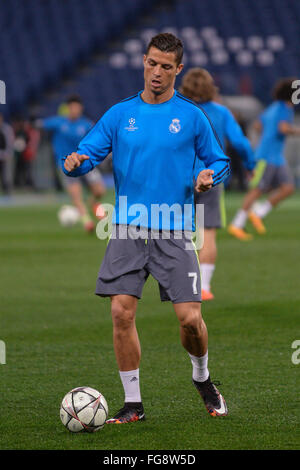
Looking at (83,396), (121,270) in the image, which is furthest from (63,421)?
(121,270)

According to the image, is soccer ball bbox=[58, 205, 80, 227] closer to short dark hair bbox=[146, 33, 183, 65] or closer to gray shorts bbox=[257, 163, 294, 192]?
gray shorts bbox=[257, 163, 294, 192]

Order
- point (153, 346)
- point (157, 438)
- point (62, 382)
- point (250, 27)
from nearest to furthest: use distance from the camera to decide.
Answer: point (157, 438) → point (62, 382) → point (153, 346) → point (250, 27)

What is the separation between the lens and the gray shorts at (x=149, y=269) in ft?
16.3

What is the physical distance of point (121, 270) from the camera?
497 centimetres

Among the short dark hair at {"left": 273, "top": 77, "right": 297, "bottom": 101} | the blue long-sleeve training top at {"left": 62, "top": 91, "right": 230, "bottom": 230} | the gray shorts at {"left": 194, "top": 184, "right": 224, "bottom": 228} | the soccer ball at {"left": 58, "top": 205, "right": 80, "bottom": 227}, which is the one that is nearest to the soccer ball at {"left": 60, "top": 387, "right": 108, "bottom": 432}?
the blue long-sleeve training top at {"left": 62, "top": 91, "right": 230, "bottom": 230}

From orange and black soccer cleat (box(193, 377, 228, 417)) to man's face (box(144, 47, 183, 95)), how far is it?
172 centimetres

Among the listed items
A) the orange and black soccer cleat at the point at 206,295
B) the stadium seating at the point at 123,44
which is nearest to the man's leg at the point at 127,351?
the orange and black soccer cleat at the point at 206,295

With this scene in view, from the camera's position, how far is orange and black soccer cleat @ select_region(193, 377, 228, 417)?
5.15m

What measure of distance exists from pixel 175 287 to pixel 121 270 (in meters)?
0.32

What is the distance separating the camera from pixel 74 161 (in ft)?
16.1

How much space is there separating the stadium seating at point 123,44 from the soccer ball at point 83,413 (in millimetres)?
24641

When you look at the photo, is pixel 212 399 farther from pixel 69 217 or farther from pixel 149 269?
pixel 69 217

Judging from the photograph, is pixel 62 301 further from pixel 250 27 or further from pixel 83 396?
pixel 250 27
